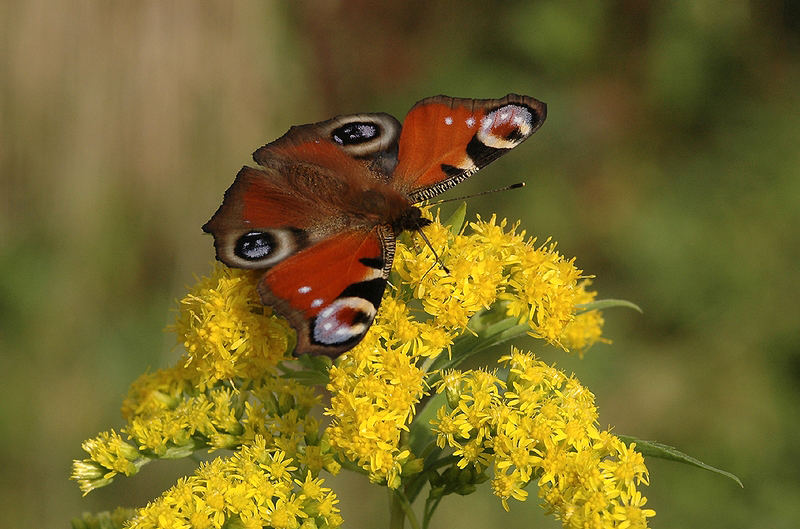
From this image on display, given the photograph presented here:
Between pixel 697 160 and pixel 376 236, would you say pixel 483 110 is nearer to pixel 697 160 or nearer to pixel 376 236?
pixel 376 236

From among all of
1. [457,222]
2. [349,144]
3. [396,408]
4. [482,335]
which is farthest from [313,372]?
[349,144]

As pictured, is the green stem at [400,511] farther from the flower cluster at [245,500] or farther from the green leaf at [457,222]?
the green leaf at [457,222]

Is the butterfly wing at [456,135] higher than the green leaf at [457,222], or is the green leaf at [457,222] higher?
the butterfly wing at [456,135]

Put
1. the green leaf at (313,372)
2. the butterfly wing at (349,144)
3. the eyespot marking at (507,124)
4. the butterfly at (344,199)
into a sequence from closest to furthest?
1. the butterfly at (344,199)
2. the green leaf at (313,372)
3. the eyespot marking at (507,124)
4. the butterfly wing at (349,144)

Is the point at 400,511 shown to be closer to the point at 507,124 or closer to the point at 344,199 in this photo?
the point at 344,199

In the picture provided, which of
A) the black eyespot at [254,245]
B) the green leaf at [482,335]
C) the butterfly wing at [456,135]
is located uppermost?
the butterfly wing at [456,135]

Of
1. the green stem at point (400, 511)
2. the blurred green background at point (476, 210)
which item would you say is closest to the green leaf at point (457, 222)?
the green stem at point (400, 511)

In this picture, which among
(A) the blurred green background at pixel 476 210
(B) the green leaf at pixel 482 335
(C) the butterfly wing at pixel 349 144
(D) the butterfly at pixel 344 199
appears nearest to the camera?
(D) the butterfly at pixel 344 199
